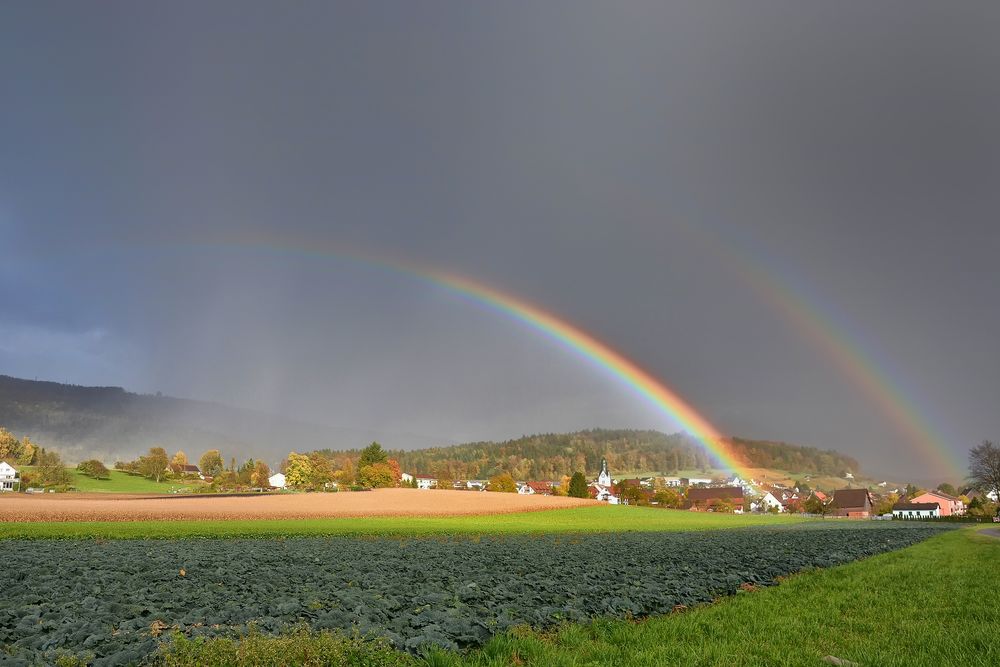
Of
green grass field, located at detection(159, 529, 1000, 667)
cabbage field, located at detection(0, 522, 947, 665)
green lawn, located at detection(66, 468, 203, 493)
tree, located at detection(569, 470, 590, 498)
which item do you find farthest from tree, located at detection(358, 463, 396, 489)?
green grass field, located at detection(159, 529, 1000, 667)

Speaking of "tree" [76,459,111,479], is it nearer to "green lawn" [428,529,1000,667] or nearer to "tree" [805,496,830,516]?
"tree" [805,496,830,516]

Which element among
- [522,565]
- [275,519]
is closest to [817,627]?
[522,565]

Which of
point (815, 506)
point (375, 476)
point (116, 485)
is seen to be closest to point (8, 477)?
point (116, 485)

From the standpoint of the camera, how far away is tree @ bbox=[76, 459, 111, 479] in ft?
623

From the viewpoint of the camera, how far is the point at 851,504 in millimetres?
178875

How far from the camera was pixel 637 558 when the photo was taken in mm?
23062

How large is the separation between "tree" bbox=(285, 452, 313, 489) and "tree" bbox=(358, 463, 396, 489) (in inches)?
568

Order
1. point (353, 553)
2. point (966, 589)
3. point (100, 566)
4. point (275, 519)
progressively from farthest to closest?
point (275, 519), point (353, 553), point (100, 566), point (966, 589)

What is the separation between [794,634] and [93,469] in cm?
22769

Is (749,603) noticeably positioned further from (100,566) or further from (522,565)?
(100,566)

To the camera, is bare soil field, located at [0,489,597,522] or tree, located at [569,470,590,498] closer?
bare soil field, located at [0,489,597,522]

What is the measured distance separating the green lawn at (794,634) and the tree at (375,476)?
545 ft

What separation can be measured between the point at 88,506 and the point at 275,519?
19780 millimetres

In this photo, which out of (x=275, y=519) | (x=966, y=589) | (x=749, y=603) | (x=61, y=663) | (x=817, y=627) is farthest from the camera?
(x=275, y=519)
